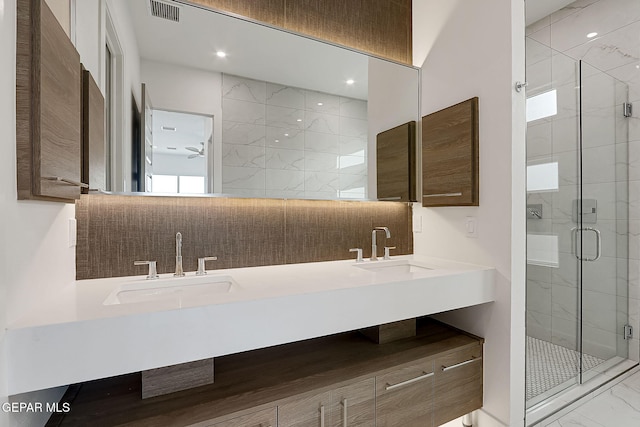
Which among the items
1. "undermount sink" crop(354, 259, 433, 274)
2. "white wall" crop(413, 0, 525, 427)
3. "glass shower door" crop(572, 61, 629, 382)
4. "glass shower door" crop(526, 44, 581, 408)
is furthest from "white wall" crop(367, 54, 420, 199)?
"glass shower door" crop(572, 61, 629, 382)

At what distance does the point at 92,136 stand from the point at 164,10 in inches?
29.2

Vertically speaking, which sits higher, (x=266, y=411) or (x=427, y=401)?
(x=266, y=411)

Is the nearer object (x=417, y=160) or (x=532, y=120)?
(x=532, y=120)

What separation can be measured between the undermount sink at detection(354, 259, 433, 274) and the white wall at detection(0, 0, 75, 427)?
151 centimetres

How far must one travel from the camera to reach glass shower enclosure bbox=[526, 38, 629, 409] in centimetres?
194

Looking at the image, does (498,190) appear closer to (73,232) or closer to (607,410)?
(607,410)

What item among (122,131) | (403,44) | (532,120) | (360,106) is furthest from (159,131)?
(532,120)

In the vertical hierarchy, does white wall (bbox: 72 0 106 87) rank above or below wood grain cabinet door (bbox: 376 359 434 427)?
above

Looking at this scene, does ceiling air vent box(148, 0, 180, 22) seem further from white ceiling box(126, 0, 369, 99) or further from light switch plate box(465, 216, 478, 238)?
light switch plate box(465, 216, 478, 238)

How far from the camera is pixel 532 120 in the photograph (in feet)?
6.15

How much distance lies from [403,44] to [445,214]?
4.35 feet

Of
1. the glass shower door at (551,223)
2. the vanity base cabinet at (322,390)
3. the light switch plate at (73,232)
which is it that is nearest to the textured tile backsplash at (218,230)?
the light switch plate at (73,232)

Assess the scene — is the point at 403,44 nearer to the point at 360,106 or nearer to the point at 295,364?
the point at 360,106

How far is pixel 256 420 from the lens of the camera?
1.21 m
